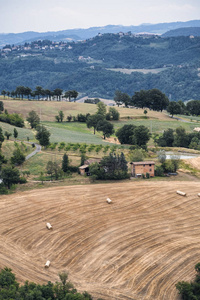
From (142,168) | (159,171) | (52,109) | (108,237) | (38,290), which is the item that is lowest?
(108,237)

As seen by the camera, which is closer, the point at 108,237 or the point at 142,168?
the point at 108,237

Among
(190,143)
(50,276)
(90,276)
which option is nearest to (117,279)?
(90,276)

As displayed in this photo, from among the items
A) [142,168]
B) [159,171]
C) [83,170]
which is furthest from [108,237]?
[159,171]

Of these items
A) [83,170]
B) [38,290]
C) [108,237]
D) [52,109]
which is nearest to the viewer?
[38,290]

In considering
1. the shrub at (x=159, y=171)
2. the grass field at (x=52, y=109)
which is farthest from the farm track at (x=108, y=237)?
the grass field at (x=52, y=109)

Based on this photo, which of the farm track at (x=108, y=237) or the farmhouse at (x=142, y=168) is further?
the farmhouse at (x=142, y=168)

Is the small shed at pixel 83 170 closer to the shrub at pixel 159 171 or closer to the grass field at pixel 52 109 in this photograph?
the shrub at pixel 159 171

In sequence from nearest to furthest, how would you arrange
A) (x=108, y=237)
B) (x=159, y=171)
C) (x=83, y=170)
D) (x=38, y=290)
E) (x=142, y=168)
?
(x=38, y=290), (x=108, y=237), (x=142, y=168), (x=159, y=171), (x=83, y=170)

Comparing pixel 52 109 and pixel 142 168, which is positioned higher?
pixel 142 168

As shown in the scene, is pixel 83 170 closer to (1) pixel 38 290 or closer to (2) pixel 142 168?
(2) pixel 142 168
